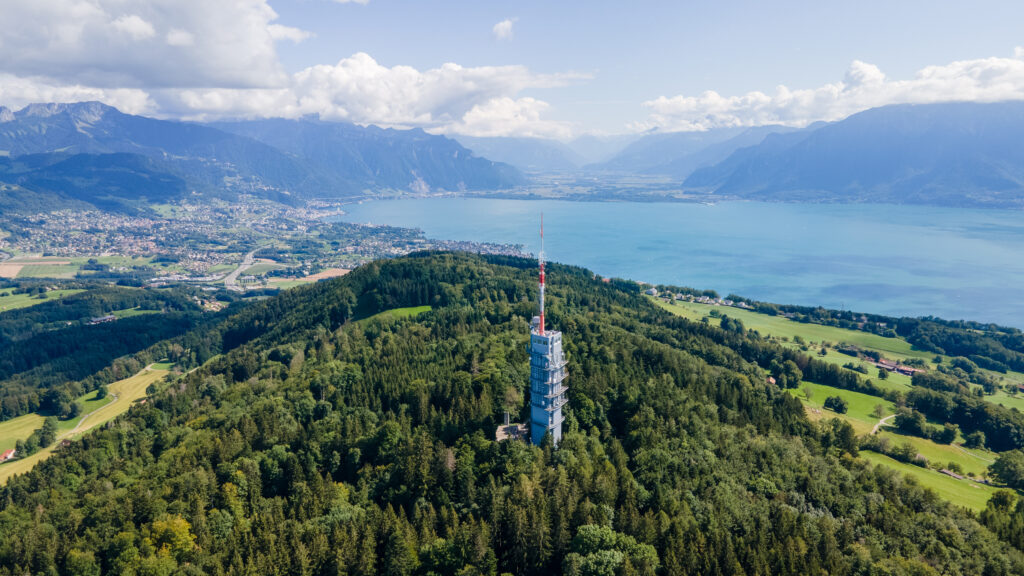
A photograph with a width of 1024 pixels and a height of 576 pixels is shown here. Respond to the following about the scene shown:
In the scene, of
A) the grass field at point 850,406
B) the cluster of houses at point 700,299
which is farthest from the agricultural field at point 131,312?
the grass field at point 850,406

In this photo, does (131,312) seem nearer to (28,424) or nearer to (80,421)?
(28,424)

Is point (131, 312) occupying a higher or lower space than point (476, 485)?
lower

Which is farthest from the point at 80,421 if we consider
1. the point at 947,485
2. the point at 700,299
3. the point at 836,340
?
the point at 836,340

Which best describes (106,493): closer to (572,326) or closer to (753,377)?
(572,326)

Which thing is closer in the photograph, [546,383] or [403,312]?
[546,383]

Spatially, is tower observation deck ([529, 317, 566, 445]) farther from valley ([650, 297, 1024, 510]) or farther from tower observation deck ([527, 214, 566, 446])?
valley ([650, 297, 1024, 510])

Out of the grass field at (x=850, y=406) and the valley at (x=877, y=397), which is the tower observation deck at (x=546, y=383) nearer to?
the valley at (x=877, y=397)
